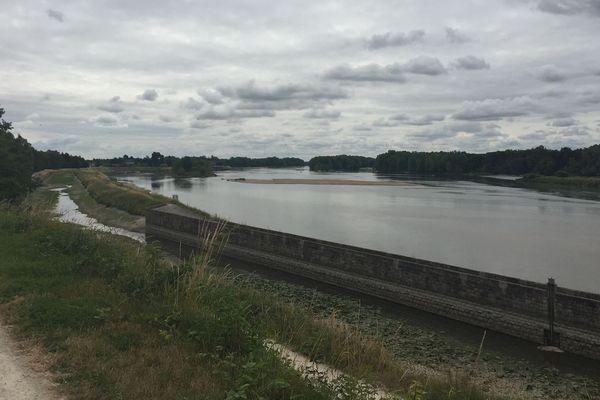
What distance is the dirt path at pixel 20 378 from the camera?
470 cm

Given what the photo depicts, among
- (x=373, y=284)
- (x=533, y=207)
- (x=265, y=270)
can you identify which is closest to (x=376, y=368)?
(x=373, y=284)

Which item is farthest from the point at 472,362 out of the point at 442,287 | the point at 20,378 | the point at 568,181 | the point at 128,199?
the point at 568,181

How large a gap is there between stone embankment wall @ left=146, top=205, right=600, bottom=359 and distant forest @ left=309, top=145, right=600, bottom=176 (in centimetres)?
10161

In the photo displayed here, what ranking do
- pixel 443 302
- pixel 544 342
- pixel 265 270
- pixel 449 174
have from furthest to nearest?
pixel 449 174 < pixel 265 270 < pixel 443 302 < pixel 544 342

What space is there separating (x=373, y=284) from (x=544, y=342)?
7566 mm

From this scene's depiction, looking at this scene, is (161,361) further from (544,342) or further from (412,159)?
(412,159)

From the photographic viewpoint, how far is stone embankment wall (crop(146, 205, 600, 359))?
14.8 metres

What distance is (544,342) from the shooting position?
49.8 ft

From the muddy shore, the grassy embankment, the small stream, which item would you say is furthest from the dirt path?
the small stream

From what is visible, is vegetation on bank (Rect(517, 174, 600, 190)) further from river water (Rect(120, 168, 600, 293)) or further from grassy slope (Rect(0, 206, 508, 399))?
grassy slope (Rect(0, 206, 508, 399))

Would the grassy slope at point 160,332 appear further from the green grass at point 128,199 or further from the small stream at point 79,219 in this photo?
the green grass at point 128,199

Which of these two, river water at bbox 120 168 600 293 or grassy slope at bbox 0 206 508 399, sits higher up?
grassy slope at bbox 0 206 508 399

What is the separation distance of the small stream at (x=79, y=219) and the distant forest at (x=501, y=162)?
10230 cm

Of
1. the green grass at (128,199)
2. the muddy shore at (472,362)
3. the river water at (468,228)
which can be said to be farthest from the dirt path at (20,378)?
the green grass at (128,199)
